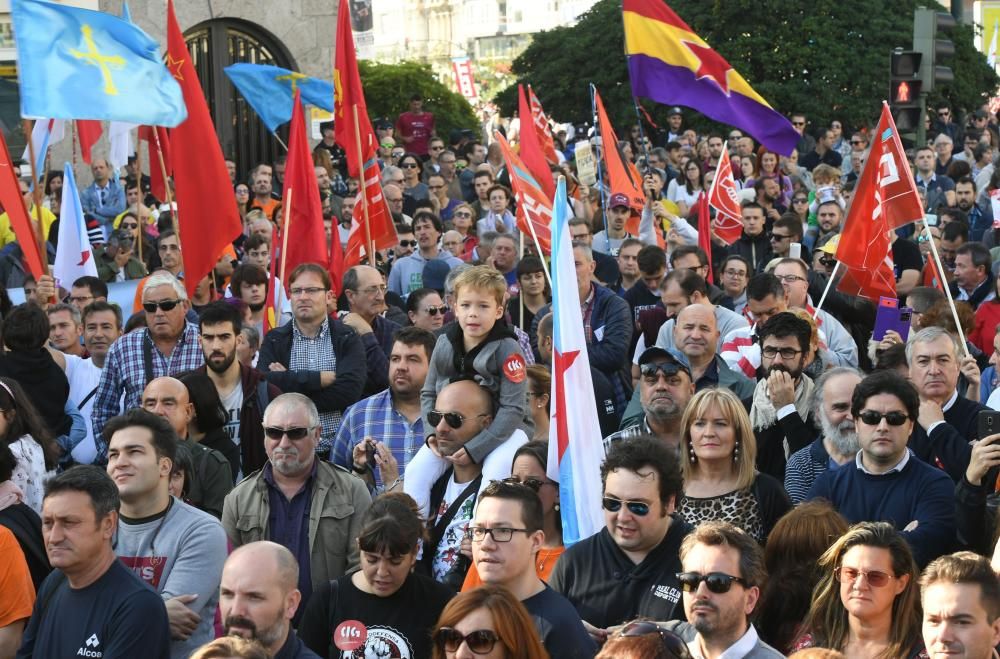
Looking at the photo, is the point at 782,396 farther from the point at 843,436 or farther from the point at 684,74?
the point at 684,74

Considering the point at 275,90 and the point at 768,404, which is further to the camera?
the point at 275,90

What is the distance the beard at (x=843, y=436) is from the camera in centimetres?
714

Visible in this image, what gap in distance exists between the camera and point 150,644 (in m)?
5.64

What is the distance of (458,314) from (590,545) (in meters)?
1.91

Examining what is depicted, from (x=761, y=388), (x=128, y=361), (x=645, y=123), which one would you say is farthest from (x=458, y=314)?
(x=645, y=123)

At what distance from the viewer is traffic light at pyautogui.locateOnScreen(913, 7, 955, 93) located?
627 inches

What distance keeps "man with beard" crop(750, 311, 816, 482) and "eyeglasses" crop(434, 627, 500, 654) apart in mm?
2923

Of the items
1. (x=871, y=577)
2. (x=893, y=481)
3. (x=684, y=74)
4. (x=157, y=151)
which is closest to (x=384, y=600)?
(x=871, y=577)

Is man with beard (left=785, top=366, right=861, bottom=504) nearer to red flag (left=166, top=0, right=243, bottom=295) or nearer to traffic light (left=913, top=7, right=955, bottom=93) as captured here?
red flag (left=166, top=0, right=243, bottom=295)

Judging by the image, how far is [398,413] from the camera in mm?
8258

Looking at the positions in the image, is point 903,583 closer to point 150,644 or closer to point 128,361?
point 150,644

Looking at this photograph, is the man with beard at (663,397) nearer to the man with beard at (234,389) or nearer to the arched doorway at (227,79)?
the man with beard at (234,389)

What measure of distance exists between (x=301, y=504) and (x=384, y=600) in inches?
45.3

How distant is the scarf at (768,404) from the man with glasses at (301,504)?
1.99m
